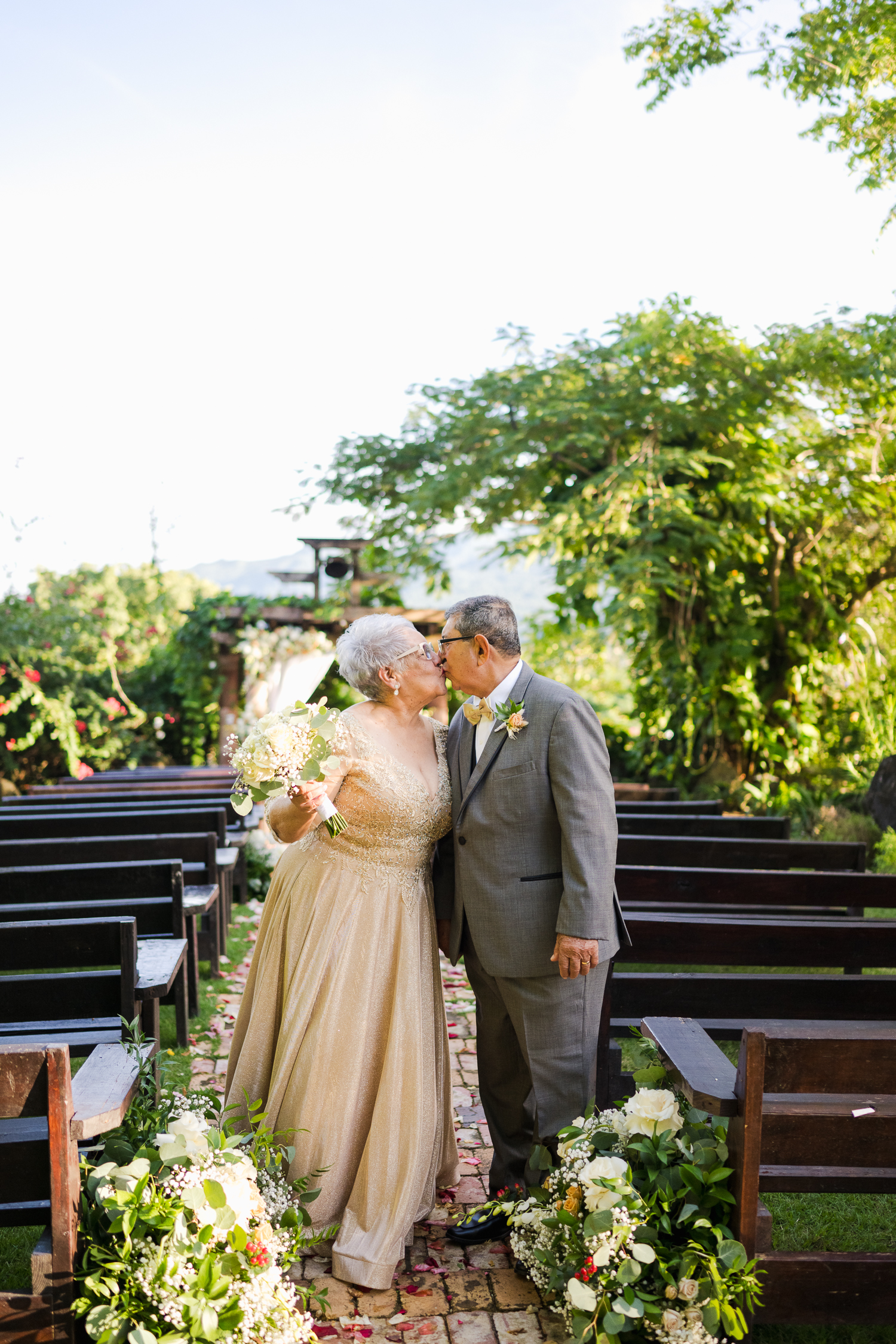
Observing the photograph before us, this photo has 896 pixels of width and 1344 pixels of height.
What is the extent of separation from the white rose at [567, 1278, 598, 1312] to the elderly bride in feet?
2.66

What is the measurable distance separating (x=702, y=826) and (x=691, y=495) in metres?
4.70

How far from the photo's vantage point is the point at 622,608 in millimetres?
9352

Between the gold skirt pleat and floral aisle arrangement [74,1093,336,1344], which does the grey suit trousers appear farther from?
floral aisle arrangement [74,1093,336,1344]

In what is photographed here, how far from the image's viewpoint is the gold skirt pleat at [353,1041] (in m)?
3.02

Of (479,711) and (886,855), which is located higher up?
(479,711)

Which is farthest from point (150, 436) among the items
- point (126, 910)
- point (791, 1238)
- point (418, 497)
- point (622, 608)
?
point (791, 1238)

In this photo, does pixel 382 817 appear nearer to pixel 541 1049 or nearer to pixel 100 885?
pixel 541 1049

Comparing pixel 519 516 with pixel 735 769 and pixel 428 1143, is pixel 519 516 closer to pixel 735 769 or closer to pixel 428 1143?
pixel 735 769

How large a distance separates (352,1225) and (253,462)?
2240 inches

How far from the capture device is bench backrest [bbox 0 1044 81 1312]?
2055 mm

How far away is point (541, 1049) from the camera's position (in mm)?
3006

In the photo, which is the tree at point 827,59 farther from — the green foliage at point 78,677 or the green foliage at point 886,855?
the green foliage at point 78,677

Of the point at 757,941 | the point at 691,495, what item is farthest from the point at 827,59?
the point at 757,941

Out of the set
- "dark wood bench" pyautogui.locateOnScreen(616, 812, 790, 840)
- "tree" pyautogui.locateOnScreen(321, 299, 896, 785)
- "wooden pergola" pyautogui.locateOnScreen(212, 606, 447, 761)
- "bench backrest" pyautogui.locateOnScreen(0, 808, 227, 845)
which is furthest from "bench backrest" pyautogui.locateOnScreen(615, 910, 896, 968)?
"wooden pergola" pyautogui.locateOnScreen(212, 606, 447, 761)
